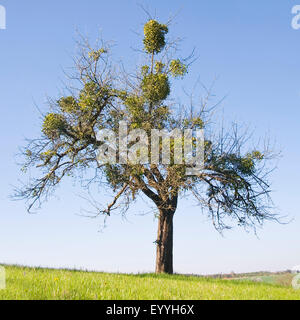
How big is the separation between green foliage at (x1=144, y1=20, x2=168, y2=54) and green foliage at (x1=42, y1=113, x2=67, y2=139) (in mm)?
5160

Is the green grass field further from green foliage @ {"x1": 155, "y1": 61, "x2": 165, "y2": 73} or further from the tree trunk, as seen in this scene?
green foliage @ {"x1": 155, "y1": 61, "x2": 165, "y2": 73}

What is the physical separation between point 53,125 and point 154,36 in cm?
614

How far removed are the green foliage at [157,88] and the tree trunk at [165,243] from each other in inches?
208

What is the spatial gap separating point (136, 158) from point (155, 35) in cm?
587

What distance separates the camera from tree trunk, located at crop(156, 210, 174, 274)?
60.8ft

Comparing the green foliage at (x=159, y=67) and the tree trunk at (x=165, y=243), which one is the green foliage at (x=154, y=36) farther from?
the tree trunk at (x=165, y=243)

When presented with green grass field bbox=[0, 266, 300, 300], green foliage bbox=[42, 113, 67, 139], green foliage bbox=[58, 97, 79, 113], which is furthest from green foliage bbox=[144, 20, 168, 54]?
green grass field bbox=[0, 266, 300, 300]

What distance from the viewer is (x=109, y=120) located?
1908 cm

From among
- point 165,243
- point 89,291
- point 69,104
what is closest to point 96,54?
point 69,104

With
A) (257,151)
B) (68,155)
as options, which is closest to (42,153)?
(68,155)

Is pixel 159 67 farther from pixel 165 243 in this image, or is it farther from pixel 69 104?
pixel 165 243

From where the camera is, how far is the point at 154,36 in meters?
18.7

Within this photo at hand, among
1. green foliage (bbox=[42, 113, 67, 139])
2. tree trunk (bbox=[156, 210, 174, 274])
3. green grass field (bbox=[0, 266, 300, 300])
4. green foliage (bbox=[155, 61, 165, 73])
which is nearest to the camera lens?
green grass field (bbox=[0, 266, 300, 300])
